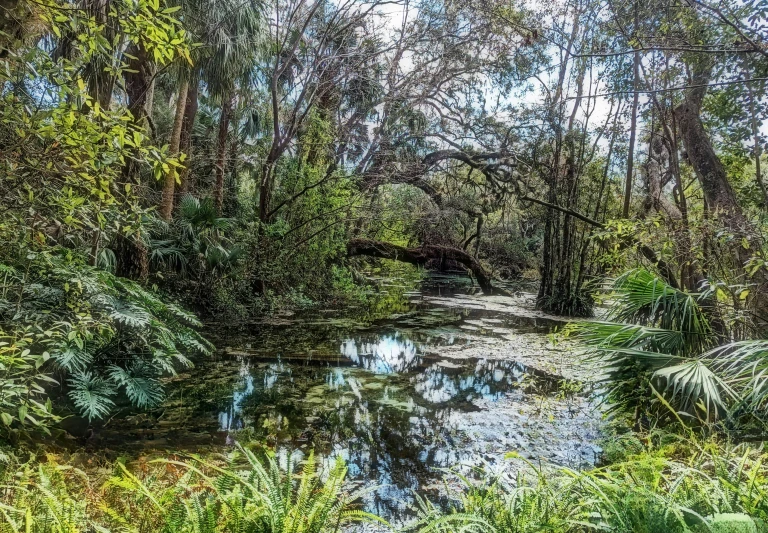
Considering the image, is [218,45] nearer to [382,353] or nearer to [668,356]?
[382,353]

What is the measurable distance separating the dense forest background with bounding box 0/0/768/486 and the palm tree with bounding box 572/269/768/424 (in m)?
0.02

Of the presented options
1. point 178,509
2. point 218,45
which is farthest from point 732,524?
point 218,45

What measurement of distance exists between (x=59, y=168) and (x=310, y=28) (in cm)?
845

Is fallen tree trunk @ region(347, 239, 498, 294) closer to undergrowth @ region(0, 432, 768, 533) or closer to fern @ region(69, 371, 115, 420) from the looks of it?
fern @ region(69, 371, 115, 420)

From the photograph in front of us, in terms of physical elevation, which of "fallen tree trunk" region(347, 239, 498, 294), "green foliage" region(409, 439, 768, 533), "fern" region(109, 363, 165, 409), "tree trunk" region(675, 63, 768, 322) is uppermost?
"tree trunk" region(675, 63, 768, 322)

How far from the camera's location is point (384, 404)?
404 cm

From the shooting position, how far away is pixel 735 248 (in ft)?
13.7

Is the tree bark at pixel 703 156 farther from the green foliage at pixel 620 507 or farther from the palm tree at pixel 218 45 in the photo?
the palm tree at pixel 218 45

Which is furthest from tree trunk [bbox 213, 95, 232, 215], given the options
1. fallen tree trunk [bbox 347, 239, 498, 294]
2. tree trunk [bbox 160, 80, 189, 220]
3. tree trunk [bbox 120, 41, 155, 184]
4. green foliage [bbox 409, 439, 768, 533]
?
green foliage [bbox 409, 439, 768, 533]

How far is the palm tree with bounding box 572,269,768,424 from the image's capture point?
8.38ft

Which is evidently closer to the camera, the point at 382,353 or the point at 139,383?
the point at 139,383

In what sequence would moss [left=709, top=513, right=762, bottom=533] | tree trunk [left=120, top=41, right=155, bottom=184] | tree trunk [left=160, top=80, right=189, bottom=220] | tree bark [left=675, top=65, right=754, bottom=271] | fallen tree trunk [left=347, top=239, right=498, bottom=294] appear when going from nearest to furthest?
moss [left=709, top=513, right=762, bottom=533], tree bark [left=675, top=65, right=754, bottom=271], tree trunk [left=120, top=41, right=155, bottom=184], tree trunk [left=160, top=80, right=189, bottom=220], fallen tree trunk [left=347, top=239, right=498, bottom=294]

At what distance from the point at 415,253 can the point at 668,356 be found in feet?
28.5

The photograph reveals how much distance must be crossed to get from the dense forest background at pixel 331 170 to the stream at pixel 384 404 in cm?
46
